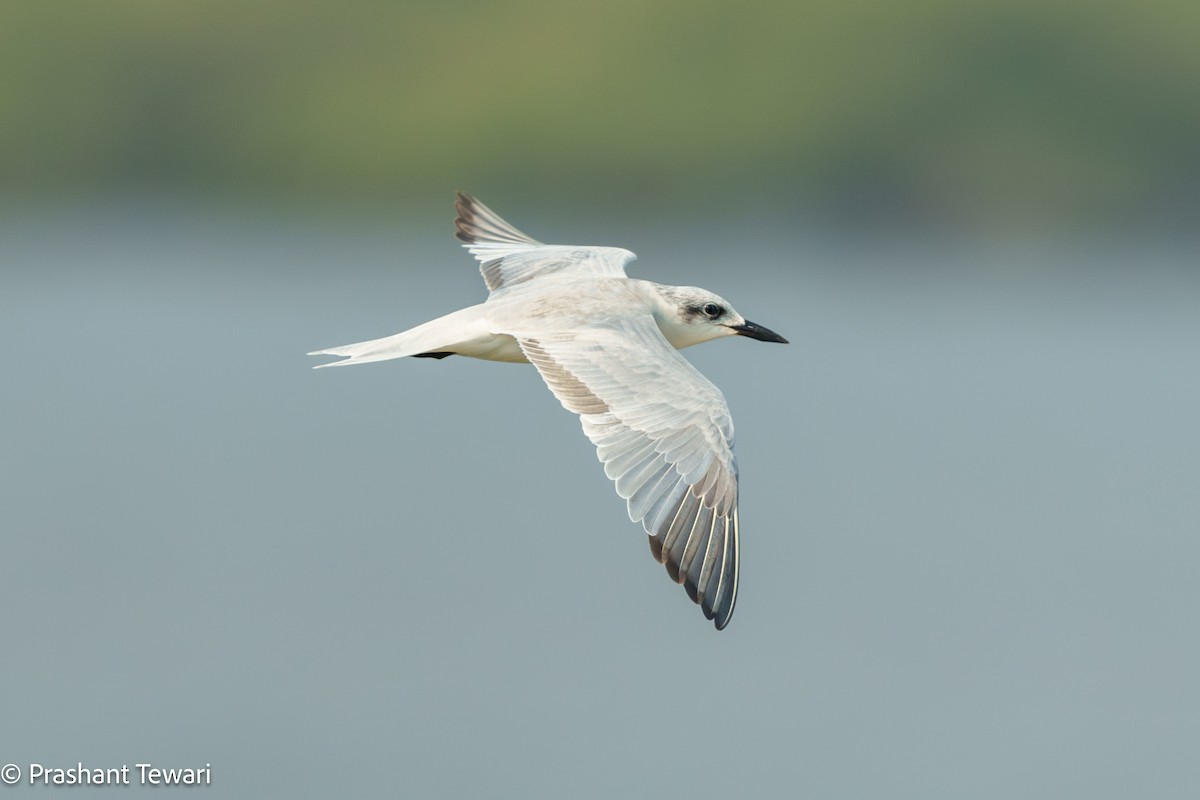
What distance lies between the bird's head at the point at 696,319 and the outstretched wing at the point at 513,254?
50cm

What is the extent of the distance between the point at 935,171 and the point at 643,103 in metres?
4.37

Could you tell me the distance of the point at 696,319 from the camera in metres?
10.5

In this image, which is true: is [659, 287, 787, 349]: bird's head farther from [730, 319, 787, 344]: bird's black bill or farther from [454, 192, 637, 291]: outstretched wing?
[454, 192, 637, 291]: outstretched wing

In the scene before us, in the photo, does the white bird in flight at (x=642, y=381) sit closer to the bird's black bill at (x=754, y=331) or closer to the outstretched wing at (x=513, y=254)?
the bird's black bill at (x=754, y=331)

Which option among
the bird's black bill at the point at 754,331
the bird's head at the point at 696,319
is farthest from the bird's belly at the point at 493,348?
the bird's black bill at the point at 754,331

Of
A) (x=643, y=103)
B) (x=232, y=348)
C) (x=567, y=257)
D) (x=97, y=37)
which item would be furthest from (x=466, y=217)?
(x=97, y=37)

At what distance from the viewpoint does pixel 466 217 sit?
40.3 feet

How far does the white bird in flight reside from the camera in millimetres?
8578

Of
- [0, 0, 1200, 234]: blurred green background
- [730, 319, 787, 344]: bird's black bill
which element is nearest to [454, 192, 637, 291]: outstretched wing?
[730, 319, 787, 344]: bird's black bill

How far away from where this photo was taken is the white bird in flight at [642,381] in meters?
8.58

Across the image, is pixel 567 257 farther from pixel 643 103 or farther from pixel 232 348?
pixel 643 103

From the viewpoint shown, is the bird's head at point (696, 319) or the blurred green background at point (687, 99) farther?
the blurred green background at point (687, 99)

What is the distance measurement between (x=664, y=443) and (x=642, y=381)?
0.40m

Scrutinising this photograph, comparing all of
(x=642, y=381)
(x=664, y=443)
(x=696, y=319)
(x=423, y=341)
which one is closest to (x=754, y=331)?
(x=696, y=319)
